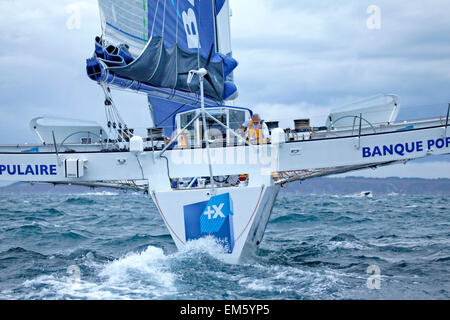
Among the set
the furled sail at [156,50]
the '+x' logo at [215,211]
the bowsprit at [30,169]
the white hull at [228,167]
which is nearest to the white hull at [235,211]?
the white hull at [228,167]

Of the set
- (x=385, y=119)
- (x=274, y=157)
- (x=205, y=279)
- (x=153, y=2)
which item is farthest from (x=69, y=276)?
(x=385, y=119)

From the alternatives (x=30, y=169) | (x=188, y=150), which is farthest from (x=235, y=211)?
(x=30, y=169)

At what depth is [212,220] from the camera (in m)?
7.14

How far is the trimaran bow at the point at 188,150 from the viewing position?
24.0 ft

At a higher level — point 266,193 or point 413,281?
point 266,193

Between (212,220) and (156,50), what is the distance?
3254 mm

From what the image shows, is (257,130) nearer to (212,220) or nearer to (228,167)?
(228,167)

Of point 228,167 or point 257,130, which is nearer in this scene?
point 228,167

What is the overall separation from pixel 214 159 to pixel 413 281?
3.42 meters

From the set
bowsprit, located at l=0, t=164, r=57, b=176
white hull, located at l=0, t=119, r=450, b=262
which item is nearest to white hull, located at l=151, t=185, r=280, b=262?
white hull, located at l=0, t=119, r=450, b=262

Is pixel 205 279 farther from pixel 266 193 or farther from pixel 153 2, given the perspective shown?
pixel 153 2

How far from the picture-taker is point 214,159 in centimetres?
795

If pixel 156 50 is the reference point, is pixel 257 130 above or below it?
below
